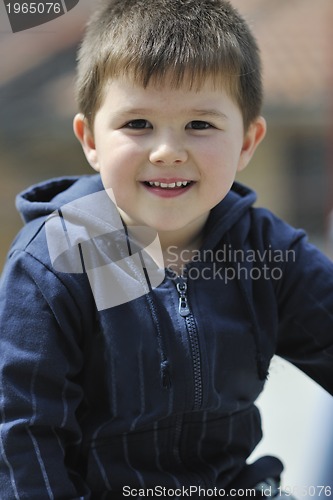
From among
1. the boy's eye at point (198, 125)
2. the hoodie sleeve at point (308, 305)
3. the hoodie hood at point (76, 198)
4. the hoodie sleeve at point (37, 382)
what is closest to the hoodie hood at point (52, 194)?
the hoodie hood at point (76, 198)

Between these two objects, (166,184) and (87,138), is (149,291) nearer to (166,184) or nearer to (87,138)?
(166,184)

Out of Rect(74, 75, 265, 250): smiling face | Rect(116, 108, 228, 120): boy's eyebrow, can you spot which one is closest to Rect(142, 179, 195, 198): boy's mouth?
Rect(74, 75, 265, 250): smiling face

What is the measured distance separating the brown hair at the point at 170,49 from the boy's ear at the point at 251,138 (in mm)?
19

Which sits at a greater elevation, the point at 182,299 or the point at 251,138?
the point at 251,138

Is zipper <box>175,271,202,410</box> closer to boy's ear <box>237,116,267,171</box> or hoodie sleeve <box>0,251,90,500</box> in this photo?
hoodie sleeve <box>0,251,90,500</box>

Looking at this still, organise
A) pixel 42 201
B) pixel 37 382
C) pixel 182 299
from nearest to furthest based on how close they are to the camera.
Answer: pixel 37 382 < pixel 182 299 < pixel 42 201

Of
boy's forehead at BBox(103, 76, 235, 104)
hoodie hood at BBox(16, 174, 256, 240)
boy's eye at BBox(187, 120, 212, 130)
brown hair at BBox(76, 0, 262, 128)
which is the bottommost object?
hoodie hood at BBox(16, 174, 256, 240)

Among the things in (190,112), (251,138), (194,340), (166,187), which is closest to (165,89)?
(190,112)

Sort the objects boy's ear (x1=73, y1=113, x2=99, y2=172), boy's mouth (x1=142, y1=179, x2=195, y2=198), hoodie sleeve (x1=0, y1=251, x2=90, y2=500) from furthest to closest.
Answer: boy's ear (x1=73, y1=113, x2=99, y2=172) < boy's mouth (x1=142, y1=179, x2=195, y2=198) < hoodie sleeve (x1=0, y1=251, x2=90, y2=500)

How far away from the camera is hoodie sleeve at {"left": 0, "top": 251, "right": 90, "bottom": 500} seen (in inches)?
37.8

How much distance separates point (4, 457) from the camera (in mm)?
957

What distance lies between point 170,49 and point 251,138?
0.27 m

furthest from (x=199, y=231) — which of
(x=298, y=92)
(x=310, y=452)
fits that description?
(x=298, y=92)

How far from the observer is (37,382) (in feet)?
3.23
